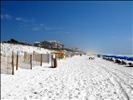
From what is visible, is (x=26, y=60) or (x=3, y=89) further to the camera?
(x=26, y=60)

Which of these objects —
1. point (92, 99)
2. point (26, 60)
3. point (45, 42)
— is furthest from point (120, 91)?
point (45, 42)

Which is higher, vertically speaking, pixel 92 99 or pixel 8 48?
pixel 8 48

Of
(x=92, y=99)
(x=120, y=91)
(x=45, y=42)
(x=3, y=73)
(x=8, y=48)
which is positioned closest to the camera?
(x=92, y=99)

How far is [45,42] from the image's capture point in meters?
137

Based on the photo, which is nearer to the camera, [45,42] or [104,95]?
[104,95]

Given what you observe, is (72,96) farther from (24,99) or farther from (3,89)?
Result: (3,89)

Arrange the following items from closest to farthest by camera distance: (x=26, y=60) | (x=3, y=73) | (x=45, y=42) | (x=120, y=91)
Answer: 1. (x=120, y=91)
2. (x=3, y=73)
3. (x=26, y=60)
4. (x=45, y=42)

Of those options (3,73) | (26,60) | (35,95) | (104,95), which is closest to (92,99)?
(104,95)

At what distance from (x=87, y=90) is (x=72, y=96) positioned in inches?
51.5

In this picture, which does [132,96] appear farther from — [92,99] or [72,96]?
[72,96]

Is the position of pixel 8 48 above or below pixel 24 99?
above

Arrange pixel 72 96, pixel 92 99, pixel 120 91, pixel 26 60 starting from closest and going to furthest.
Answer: pixel 92 99 < pixel 72 96 < pixel 120 91 < pixel 26 60

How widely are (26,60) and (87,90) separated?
14182 mm

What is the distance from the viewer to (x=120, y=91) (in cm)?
893
